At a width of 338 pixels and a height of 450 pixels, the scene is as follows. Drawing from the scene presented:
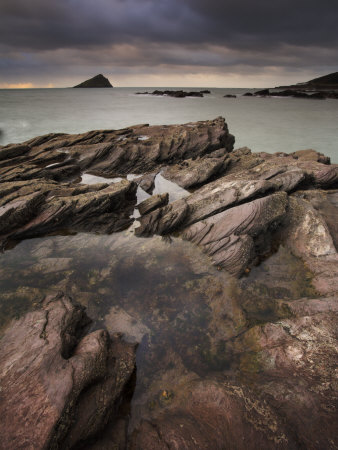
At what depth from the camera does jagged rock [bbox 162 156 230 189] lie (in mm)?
24953

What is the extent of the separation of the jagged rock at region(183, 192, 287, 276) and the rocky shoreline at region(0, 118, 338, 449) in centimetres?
7

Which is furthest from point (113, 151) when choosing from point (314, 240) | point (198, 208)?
point (314, 240)

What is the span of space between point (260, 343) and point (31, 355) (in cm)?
799

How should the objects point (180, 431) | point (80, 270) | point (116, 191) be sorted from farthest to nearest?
point (116, 191) → point (80, 270) → point (180, 431)

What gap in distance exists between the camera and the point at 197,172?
2525 centimetres

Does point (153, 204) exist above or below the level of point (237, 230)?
below

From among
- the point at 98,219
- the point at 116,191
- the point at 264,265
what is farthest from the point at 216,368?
the point at 116,191

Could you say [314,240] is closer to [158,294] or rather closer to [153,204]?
[158,294]

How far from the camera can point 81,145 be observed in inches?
1236

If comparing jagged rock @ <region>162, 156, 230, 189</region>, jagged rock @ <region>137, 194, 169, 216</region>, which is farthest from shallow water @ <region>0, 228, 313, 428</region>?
jagged rock @ <region>162, 156, 230, 189</region>

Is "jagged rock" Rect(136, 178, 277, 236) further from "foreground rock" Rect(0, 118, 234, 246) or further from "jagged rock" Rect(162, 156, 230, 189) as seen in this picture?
"jagged rock" Rect(162, 156, 230, 189)

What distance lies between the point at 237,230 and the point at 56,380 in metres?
11.7

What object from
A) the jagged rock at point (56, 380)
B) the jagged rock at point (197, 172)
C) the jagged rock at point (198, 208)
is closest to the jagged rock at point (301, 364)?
the jagged rock at point (56, 380)

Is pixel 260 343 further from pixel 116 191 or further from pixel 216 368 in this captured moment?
pixel 116 191
